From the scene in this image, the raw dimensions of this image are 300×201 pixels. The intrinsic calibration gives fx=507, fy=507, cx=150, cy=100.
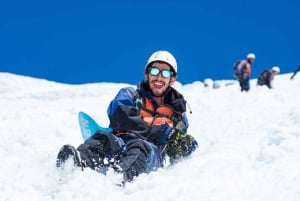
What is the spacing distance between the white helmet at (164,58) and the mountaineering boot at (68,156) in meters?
2.05

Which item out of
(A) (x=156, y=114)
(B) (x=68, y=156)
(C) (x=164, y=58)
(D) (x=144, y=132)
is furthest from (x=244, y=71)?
(B) (x=68, y=156)

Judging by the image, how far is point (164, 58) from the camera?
565 cm

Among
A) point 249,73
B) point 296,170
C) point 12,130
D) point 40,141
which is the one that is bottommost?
point 296,170

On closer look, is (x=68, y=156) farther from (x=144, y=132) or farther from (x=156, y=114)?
(x=156, y=114)

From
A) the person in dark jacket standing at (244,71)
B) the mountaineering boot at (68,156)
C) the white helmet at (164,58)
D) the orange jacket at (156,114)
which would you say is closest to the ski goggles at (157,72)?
the white helmet at (164,58)

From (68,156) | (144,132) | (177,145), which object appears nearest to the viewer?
(68,156)

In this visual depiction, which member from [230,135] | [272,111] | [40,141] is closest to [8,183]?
[40,141]

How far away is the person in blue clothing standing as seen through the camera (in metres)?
4.05

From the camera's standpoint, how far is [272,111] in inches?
357

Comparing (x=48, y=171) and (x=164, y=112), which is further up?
(x=164, y=112)

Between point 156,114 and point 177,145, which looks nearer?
point 177,145

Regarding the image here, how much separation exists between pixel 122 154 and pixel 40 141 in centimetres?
254

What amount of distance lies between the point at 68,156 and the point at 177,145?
1.42m

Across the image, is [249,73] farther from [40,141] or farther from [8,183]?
[8,183]
